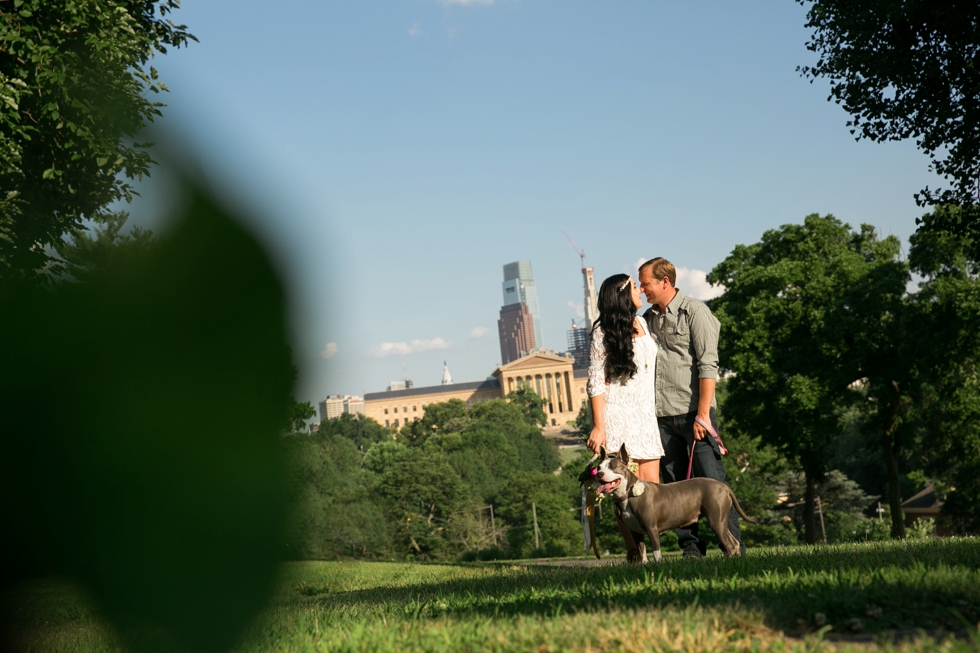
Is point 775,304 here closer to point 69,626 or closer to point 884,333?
point 884,333

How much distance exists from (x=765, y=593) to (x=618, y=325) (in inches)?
129

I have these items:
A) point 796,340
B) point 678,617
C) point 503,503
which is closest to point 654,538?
point 678,617

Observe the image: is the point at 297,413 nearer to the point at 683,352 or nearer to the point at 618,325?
the point at 618,325

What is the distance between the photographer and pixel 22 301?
1225mm

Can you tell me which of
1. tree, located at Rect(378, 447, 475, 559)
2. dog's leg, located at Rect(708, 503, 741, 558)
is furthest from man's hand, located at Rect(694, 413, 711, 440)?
tree, located at Rect(378, 447, 475, 559)

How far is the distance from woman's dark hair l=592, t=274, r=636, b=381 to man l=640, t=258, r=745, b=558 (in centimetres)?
34

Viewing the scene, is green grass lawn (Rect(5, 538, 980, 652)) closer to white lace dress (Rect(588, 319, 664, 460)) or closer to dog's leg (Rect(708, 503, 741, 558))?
dog's leg (Rect(708, 503, 741, 558))

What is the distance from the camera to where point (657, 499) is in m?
6.29

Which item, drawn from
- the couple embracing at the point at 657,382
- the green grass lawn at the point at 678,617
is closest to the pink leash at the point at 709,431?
the couple embracing at the point at 657,382

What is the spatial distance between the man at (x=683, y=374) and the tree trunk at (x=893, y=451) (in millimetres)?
23026

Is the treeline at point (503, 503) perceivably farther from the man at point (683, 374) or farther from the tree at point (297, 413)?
the tree at point (297, 413)

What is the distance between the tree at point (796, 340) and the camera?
2842cm

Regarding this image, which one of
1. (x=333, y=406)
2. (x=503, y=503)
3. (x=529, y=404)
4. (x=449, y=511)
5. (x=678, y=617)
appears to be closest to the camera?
(x=333, y=406)

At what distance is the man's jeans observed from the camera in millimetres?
6945
